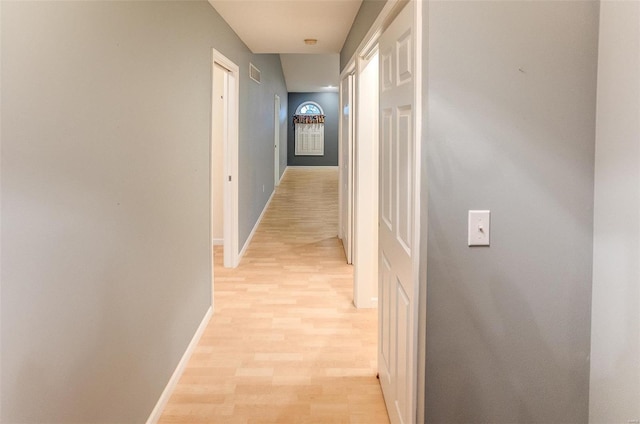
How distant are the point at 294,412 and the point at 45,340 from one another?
1337 mm

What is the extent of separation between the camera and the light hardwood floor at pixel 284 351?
2.34 metres

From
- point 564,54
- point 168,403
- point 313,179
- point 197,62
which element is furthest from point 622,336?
point 313,179

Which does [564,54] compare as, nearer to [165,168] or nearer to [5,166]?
[5,166]

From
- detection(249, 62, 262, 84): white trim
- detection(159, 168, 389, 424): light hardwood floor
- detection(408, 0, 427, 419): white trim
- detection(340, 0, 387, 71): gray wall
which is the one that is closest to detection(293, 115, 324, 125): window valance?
detection(249, 62, 262, 84): white trim

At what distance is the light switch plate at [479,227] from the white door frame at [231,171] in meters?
3.69

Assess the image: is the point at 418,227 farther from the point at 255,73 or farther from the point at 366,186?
the point at 255,73

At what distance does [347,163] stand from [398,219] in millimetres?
3542

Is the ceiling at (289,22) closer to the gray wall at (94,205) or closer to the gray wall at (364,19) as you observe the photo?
the gray wall at (364,19)

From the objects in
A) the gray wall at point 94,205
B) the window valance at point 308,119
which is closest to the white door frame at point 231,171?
the gray wall at point 94,205

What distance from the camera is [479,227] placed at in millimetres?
1469

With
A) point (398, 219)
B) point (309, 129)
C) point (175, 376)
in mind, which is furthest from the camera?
point (309, 129)

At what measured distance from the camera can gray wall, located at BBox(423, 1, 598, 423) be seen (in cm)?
142

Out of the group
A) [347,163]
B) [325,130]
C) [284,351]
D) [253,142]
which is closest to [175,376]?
[284,351]

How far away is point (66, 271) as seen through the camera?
4.66 feet
